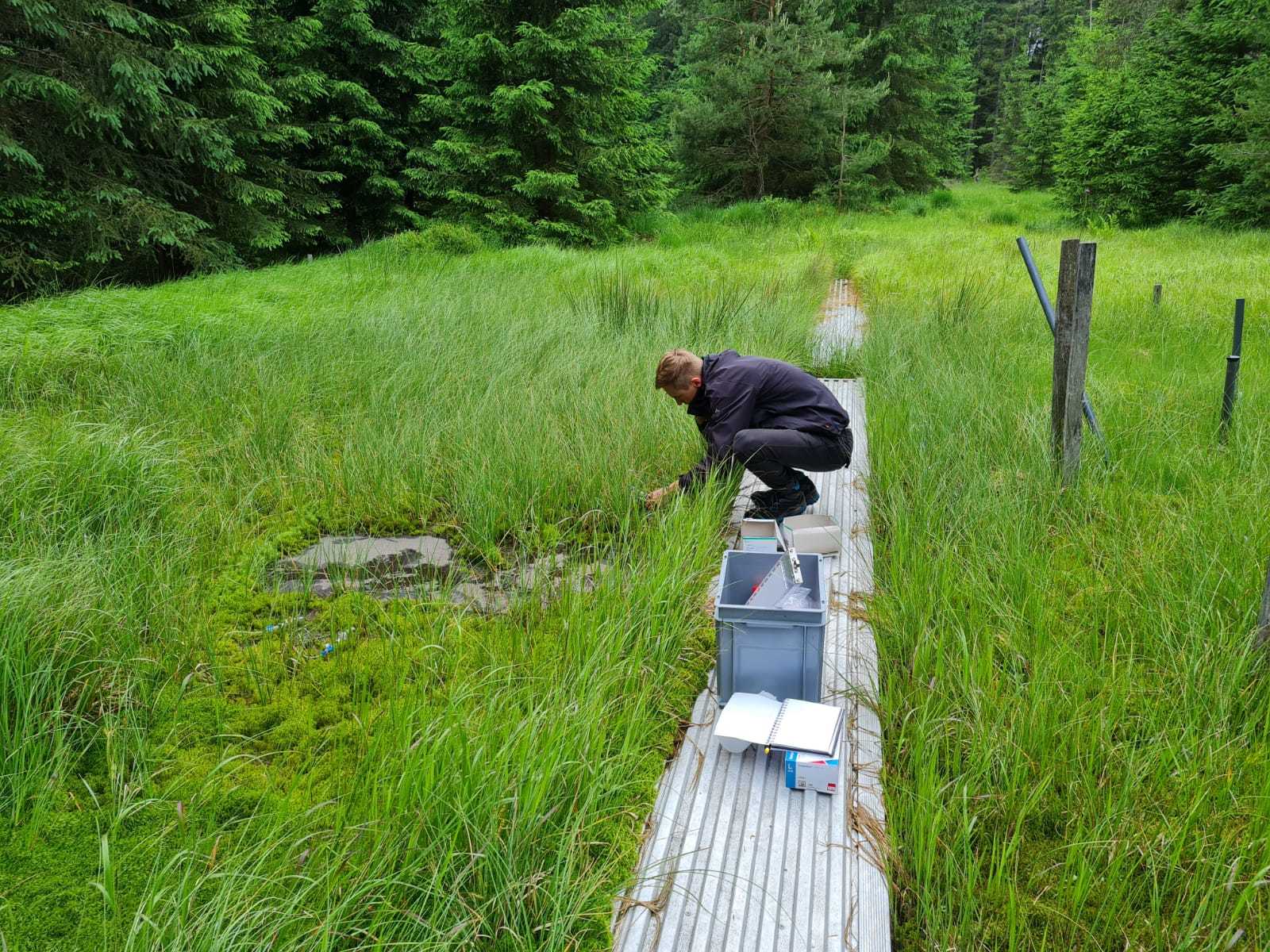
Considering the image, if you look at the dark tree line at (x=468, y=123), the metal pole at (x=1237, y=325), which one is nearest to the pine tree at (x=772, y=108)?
the dark tree line at (x=468, y=123)

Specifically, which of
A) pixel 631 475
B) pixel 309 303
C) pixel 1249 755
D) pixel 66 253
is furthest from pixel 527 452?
pixel 66 253

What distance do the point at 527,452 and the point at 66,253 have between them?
32.8ft

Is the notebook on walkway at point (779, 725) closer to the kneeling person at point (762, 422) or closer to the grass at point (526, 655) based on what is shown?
the grass at point (526, 655)

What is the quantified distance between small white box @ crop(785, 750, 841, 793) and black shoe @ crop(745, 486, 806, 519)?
187 cm

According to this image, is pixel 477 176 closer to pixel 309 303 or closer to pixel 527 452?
pixel 309 303

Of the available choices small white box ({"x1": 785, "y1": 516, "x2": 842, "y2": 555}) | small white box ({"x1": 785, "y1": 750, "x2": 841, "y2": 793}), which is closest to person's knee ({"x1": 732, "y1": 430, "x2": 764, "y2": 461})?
small white box ({"x1": 785, "y1": 516, "x2": 842, "y2": 555})

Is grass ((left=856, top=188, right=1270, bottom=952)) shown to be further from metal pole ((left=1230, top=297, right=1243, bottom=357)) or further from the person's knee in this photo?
the person's knee

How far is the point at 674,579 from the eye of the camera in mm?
2912

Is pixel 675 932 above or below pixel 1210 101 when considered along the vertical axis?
below

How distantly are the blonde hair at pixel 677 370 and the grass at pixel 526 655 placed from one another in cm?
56

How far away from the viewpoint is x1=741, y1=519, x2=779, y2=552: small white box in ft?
10.8

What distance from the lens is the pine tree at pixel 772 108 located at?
72.6ft

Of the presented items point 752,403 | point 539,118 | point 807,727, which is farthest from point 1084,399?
point 539,118

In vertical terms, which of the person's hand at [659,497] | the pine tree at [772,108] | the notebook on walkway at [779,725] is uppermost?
the pine tree at [772,108]
